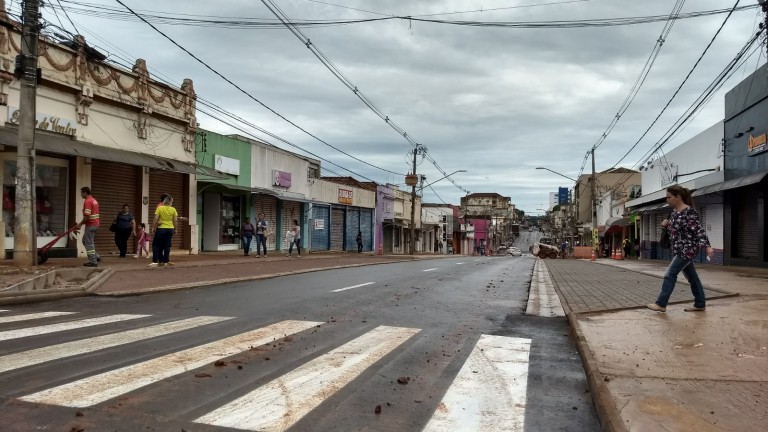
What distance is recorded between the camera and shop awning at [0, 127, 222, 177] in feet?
43.5

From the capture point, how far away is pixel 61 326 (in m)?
6.29

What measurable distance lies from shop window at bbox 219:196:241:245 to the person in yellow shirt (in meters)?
9.96

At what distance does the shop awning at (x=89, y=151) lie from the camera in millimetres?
13245

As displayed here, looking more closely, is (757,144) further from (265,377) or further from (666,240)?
(265,377)

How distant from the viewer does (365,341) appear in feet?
19.3

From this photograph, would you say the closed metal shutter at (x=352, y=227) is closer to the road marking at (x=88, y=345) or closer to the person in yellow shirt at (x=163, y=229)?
the person in yellow shirt at (x=163, y=229)

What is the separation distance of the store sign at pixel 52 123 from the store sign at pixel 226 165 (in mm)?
7255

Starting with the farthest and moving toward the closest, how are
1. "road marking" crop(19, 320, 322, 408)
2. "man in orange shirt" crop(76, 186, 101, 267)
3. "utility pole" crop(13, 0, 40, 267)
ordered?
"man in orange shirt" crop(76, 186, 101, 267), "utility pole" crop(13, 0, 40, 267), "road marking" crop(19, 320, 322, 408)

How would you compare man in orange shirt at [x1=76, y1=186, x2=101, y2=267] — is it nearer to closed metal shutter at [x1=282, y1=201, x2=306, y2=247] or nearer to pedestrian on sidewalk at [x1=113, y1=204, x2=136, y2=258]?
pedestrian on sidewalk at [x1=113, y1=204, x2=136, y2=258]

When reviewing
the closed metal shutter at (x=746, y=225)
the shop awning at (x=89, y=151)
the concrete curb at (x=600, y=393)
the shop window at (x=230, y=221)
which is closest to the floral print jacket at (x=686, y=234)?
the concrete curb at (x=600, y=393)

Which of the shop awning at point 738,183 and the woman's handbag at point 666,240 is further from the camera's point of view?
the shop awning at point 738,183

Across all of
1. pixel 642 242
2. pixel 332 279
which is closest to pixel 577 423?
pixel 332 279

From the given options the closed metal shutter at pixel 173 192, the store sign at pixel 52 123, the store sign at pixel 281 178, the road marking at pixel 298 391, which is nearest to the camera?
the road marking at pixel 298 391

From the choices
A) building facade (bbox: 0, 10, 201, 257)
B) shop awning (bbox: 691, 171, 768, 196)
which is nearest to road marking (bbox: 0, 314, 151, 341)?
building facade (bbox: 0, 10, 201, 257)
